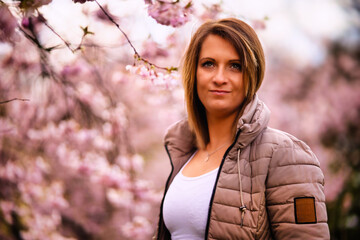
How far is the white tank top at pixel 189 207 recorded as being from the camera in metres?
1.21

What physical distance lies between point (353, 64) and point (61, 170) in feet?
16.8

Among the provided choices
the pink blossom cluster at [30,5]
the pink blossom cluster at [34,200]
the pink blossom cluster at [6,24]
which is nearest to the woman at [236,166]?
the pink blossom cluster at [30,5]

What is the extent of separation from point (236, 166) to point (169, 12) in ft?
2.21

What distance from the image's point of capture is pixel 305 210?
3.34 feet

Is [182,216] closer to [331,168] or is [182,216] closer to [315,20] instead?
[331,168]

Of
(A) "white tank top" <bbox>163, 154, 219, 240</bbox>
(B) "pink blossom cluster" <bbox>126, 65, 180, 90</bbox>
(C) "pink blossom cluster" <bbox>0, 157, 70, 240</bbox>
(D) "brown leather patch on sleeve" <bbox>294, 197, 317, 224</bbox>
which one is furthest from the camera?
(C) "pink blossom cluster" <bbox>0, 157, 70, 240</bbox>

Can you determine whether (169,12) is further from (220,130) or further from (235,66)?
(220,130)

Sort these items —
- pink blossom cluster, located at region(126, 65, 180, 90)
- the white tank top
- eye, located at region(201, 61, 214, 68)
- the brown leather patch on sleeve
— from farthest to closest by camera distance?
pink blossom cluster, located at region(126, 65, 180, 90), eye, located at region(201, 61, 214, 68), the white tank top, the brown leather patch on sleeve

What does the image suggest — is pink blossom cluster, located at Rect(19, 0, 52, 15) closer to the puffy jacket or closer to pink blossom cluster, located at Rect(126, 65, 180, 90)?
pink blossom cluster, located at Rect(126, 65, 180, 90)

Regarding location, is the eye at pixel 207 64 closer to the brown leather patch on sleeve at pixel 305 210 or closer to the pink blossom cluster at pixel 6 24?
the brown leather patch on sleeve at pixel 305 210

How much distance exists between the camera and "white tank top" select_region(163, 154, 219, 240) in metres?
1.21

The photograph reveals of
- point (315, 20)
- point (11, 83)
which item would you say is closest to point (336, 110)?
point (315, 20)

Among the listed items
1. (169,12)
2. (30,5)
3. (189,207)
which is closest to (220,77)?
(169,12)

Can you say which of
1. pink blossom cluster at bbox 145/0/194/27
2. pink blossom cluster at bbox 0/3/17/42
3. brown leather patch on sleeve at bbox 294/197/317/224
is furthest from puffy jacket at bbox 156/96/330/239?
pink blossom cluster at bbox 0/3/17/42
